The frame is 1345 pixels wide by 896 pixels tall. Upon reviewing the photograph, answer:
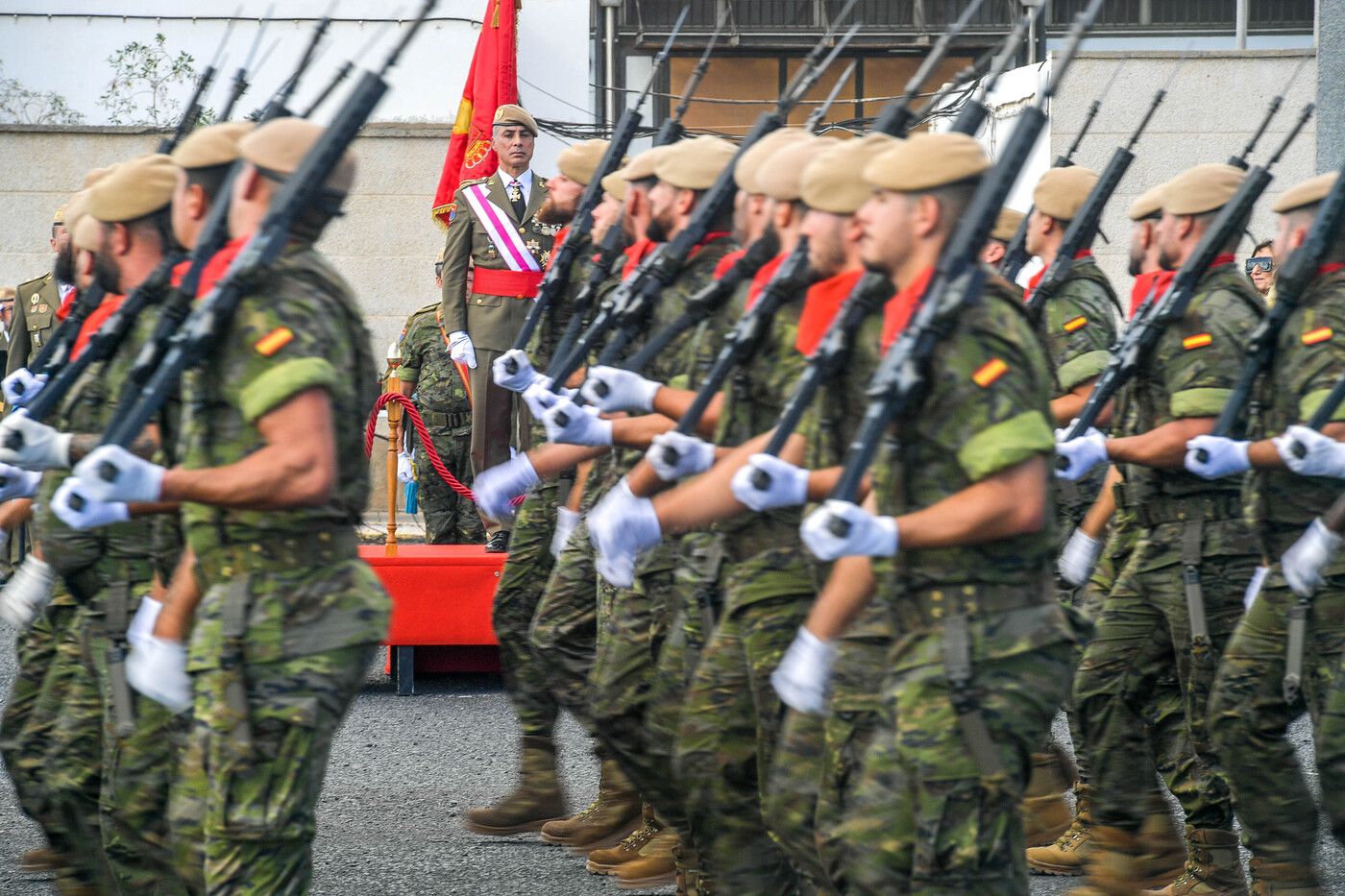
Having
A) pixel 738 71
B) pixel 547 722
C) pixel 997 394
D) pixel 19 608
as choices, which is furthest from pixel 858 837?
pixel 738 71

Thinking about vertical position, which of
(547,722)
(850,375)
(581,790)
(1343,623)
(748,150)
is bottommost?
(581,790)

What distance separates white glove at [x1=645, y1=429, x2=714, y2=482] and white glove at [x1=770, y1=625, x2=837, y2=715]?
2.33ft

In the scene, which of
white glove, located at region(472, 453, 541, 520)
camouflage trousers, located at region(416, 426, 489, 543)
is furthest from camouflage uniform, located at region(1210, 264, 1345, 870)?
camouflage trousers, located at region(416, 426, 489, 543)

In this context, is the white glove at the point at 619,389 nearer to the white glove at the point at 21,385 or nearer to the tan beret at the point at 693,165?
the tan beret at the point at 693,165

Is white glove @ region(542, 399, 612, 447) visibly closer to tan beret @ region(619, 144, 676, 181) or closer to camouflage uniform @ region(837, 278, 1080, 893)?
tan beret @ region(619, 144, 676, 181)

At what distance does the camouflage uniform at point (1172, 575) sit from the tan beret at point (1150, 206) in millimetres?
344

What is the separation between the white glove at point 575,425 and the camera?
527 centimetres

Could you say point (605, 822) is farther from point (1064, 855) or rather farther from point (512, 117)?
point (512, 117)

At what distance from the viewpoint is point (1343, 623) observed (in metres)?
4.87

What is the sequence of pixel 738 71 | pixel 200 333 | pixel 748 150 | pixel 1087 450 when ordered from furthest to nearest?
pixel 738 71, pixel 1087 450, pixel 748 150, pixel 200 333

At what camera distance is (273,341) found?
12.7 feet

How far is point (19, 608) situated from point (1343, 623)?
3.40m

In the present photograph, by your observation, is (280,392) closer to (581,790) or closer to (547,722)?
(547,722)

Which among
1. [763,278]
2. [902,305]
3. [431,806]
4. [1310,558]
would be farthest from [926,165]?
[431,806]
